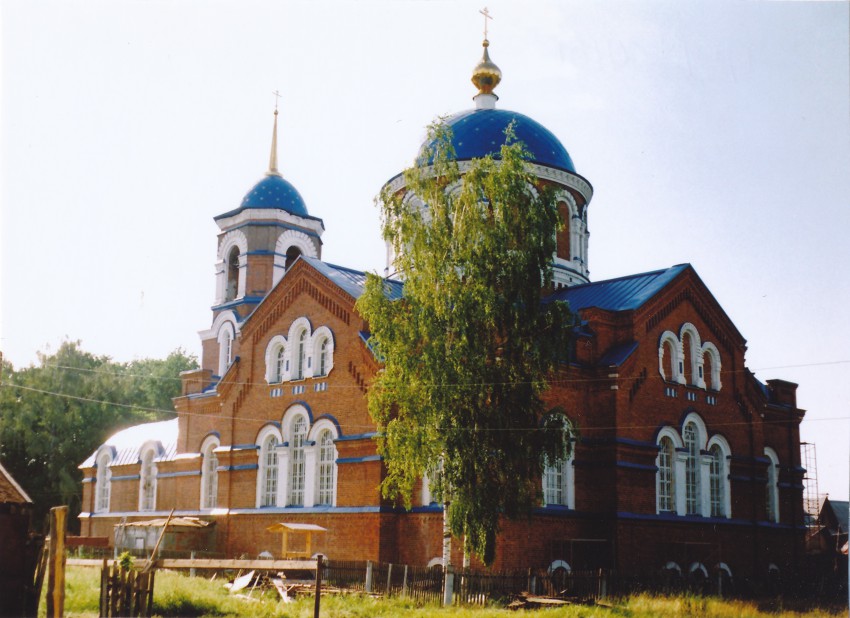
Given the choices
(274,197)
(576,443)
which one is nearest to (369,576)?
(576,443)

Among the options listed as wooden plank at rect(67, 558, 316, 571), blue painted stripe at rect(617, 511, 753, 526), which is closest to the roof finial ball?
blue painted stripe at rect(617, 511, 753, 526)

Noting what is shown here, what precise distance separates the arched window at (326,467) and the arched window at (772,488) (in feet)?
43.8

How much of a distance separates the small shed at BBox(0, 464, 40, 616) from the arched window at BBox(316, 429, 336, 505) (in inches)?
400

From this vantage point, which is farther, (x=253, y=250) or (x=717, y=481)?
(x=253, y=250)

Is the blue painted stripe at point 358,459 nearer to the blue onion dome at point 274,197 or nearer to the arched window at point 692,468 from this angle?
the arched window at point 692,468

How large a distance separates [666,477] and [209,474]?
1415 centimetres

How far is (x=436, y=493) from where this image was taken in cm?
1831

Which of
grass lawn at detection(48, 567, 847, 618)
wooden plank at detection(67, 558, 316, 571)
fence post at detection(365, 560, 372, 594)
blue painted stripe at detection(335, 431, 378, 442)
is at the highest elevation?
blue painted stripe at detection(335, 431, 378, 442)

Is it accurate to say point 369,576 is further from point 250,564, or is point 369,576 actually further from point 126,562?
point 126,562

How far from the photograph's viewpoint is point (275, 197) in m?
34.8

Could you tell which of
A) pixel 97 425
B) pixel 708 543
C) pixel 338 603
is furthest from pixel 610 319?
pixel 97 425

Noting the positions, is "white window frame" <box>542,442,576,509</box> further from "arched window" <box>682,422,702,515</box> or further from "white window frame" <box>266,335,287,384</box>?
"white window frame" <box>266,335,287,384</box>

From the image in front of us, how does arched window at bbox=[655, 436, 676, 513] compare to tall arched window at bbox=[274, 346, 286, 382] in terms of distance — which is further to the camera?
tall arched window at bbox=[274, 346, 286, 382]

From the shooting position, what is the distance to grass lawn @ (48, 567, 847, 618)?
1664 cm
